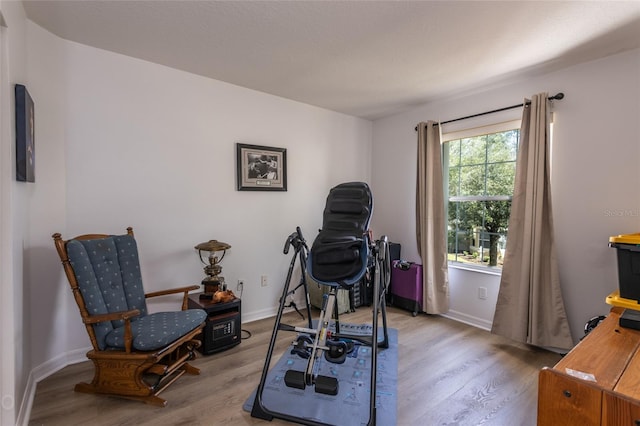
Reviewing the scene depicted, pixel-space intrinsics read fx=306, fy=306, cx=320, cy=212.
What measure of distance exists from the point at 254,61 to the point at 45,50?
4.68 ft

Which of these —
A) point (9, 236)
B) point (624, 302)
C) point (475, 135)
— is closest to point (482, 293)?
point (624, 302)

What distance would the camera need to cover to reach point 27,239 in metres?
2.00

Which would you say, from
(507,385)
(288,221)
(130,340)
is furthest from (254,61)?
(507,385)

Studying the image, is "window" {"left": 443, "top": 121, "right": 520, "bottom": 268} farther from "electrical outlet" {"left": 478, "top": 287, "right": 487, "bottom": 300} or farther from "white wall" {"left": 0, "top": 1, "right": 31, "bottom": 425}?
"white wall" {"left": 0, "top": 1, "right": 31, "bottom": 425}

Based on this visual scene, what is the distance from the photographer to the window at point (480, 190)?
3023 millimetres

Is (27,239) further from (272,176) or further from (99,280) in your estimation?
(272,176)

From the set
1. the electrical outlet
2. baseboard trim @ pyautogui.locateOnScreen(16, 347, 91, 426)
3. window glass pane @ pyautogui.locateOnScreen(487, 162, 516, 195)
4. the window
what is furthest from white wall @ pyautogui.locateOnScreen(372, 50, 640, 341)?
baseboard trim @ pyautogui.locateOnScreen(16, 347, 91, 426)

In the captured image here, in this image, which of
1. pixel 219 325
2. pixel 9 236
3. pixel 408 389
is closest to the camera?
pixel 9 236

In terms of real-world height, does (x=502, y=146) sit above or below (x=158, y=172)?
above

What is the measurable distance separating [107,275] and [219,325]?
909 millimetres

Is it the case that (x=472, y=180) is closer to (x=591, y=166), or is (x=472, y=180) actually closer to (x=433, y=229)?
(x=433, y=229)

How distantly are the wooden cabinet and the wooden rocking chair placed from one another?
6.44 feet

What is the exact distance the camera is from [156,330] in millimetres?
1940

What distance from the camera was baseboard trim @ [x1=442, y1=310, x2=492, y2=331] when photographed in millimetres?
3088
